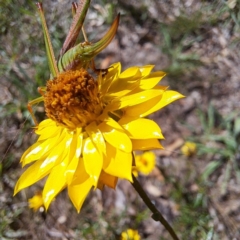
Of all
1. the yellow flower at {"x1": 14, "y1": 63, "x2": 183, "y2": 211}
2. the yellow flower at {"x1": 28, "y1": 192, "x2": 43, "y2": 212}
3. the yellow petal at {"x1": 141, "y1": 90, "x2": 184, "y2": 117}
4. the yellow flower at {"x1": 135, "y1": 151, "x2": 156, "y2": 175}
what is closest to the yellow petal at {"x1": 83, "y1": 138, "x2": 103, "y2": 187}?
the yellow flower at {"x1": 14, "y1": 63, "x2": 183, "y2": 211}

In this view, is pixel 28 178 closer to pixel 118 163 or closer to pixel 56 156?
pixel 56 156

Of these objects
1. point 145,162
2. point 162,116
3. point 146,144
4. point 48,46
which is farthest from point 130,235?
point 48,46

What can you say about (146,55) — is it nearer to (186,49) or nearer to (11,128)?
(186,49)

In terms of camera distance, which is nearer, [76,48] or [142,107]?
[76,48]

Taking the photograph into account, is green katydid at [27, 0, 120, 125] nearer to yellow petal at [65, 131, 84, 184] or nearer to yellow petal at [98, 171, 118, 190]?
yellow petal at [65, 131, 84, 184]

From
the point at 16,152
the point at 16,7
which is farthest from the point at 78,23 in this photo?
the point at 16,7

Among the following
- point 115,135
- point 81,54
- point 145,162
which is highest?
point 81,54

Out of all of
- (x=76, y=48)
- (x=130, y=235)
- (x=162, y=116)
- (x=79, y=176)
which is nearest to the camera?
(x=76, y=48)
